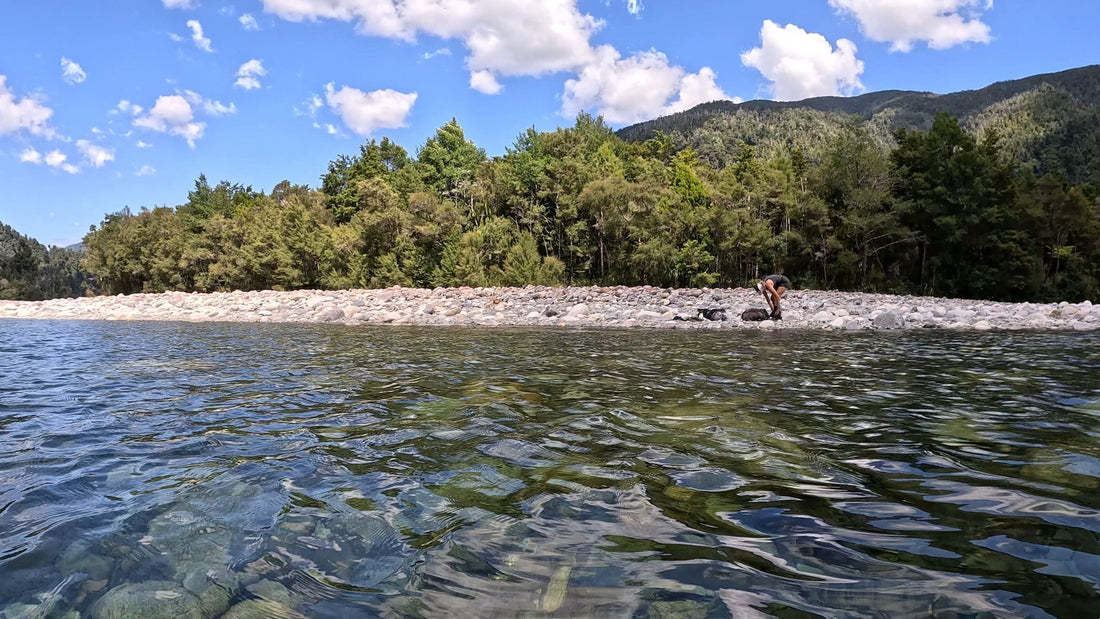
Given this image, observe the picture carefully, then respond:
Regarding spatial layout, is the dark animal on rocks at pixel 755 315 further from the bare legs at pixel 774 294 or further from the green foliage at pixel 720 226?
the green foliage at pixel 720 226

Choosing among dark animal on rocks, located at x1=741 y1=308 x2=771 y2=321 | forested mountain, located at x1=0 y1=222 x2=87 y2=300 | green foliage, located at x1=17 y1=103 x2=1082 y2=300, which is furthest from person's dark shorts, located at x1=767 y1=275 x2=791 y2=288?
forested mountain, located at x1=0 y1=222 x2=87 y2=300

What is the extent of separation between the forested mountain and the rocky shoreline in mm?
46568

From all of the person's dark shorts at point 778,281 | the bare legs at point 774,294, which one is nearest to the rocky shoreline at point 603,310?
the bare legs at point 774,294

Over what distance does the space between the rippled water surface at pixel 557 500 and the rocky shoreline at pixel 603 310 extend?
35.6 feet

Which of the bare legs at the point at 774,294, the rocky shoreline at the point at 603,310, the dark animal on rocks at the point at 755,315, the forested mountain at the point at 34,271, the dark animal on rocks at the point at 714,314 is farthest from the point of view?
the forested mountain at the point at 34,271

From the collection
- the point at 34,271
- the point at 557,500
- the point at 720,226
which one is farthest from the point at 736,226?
the point at 34,271

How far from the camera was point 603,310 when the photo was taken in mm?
21266

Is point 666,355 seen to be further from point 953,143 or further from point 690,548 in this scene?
point 953,143

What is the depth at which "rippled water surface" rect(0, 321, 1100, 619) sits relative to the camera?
2062 mm

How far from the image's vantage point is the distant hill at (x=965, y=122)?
81562 mm

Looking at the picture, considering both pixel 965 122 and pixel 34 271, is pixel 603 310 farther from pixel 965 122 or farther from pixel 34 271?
pixel 965 122

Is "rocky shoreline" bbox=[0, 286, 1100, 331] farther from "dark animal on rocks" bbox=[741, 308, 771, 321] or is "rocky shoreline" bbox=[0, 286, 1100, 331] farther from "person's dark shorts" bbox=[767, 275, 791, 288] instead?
"person's dark shorts" bbox=[767, 275, 791, 288]

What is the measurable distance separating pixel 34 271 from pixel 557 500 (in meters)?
107

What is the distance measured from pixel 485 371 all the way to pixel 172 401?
3.79 meters
